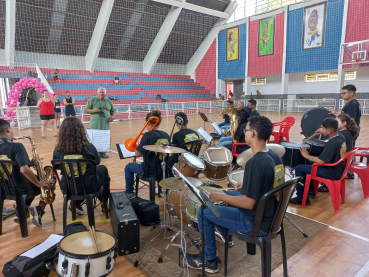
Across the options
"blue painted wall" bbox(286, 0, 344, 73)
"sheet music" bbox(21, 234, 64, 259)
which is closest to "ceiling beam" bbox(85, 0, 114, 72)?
"blue painted wall" bbox(286, 0, 344, 73)

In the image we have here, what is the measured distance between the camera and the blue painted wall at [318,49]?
16188 millimetres

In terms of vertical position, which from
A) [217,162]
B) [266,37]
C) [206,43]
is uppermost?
[206,43]

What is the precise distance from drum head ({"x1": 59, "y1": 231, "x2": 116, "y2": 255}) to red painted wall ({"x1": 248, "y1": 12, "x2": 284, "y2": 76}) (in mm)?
20116

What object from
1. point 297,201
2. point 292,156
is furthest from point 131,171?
point 292,156

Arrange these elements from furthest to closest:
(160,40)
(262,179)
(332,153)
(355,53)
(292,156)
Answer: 1. (160,40)
2. (355,53)
3. (292,156)
4. (332,153)
5. (262,179)

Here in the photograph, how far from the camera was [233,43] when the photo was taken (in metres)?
21.8

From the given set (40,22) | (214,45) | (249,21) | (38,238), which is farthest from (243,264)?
(214,45)

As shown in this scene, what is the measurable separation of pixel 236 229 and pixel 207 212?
11.0 inches

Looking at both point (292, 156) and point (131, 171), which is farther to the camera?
point (292, 156)

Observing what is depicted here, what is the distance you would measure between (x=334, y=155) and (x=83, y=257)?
314 cm

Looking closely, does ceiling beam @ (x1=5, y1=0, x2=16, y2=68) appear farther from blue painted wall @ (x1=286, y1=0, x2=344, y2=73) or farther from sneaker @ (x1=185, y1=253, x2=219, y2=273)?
blue painted wall @ (x1=286, y1=0, x2=344, y2=73)

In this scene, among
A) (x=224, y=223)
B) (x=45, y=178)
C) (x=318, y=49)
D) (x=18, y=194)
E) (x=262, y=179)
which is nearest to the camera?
(x=262, y=179)

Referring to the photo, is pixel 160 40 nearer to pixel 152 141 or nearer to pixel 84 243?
pixel 152 141

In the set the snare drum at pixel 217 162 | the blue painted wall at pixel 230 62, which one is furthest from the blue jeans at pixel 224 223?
the blue painted wall at pixel 230 62
